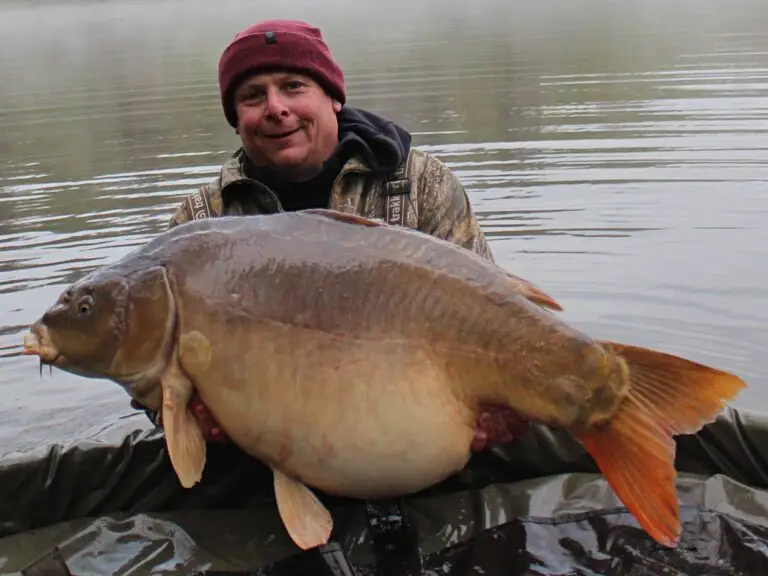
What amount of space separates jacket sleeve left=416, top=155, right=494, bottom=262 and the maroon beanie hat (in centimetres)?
44

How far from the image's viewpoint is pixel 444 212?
122 inches

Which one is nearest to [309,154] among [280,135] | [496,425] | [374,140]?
[280,135]

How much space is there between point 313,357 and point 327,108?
122 centimetres

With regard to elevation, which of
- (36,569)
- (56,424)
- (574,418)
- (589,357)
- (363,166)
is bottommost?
(56,424)

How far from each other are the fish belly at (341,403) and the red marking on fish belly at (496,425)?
0.05 m

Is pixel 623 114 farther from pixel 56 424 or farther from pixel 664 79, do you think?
pixel 56 424

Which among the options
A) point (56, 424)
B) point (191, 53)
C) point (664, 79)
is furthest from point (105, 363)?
point (191, 53)

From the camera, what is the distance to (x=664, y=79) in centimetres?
1257

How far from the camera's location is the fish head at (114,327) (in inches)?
79.4

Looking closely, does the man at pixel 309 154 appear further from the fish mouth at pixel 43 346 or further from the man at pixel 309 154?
the fish mouth at pixel 43 346

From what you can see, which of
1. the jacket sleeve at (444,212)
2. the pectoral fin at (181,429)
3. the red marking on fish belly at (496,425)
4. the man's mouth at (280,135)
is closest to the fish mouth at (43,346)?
the pectoral fin at (181,429)

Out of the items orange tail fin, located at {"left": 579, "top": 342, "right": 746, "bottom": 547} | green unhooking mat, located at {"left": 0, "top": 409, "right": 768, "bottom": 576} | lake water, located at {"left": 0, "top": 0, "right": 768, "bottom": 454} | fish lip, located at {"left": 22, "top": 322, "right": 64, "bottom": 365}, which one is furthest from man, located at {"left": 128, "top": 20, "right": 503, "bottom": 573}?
orange tail fin, located at {"left": 579, "top": 342, "right": 746, "bottom": 547}

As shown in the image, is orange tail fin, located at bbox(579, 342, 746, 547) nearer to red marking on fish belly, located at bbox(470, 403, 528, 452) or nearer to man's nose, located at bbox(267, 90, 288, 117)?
red marking on fish belly, located at bbox(470, 403, 528, 452)

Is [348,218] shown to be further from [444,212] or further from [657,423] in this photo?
[444,212]
